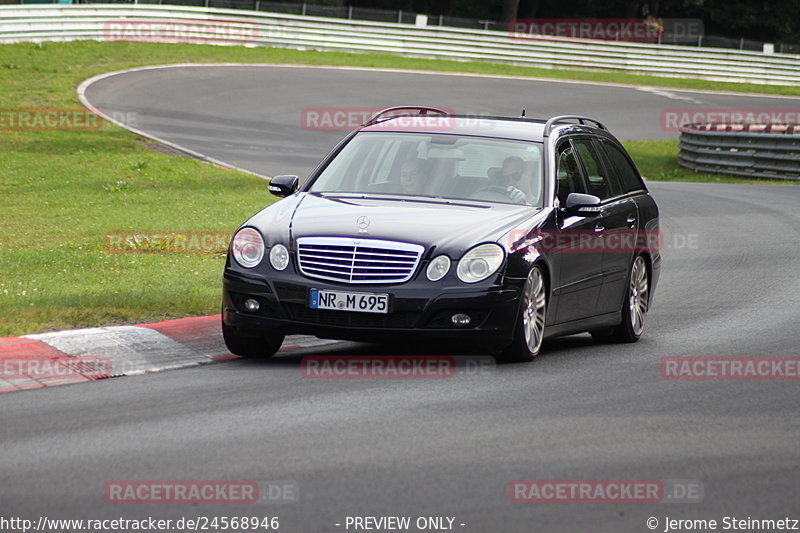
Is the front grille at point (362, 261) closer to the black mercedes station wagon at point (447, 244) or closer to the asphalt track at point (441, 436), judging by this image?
the black mercedes station wagon at point (447, 244)

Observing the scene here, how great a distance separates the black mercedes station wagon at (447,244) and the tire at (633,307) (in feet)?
0.06

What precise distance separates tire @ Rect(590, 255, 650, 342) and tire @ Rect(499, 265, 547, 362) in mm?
1687

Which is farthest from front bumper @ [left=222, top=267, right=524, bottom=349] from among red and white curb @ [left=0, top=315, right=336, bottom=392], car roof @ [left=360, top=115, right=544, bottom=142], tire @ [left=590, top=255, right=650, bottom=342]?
tire @ [left=590, top=255, right=650, bottom=342]

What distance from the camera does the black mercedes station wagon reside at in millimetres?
8438

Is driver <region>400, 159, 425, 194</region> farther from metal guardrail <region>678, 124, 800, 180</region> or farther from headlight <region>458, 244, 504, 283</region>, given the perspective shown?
metal guardrail <region>678, 124, 800, 180</region>

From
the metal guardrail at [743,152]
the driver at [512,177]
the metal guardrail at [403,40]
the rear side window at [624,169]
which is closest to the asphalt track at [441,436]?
the driver at [512,177]

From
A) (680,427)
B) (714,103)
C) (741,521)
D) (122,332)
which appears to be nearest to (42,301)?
(122,332)

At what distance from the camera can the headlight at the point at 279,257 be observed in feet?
28.2

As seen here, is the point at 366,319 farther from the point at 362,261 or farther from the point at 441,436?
the point at 441,436

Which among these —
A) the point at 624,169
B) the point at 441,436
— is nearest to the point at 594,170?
the point at 624,169

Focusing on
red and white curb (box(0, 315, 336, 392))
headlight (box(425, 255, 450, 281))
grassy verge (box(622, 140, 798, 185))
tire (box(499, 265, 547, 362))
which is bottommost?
grassy verge (box(622, 140, 798, 185))

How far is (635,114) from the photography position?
41.5 metres

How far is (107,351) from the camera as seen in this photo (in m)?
8.78

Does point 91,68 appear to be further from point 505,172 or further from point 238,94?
point 505,172
